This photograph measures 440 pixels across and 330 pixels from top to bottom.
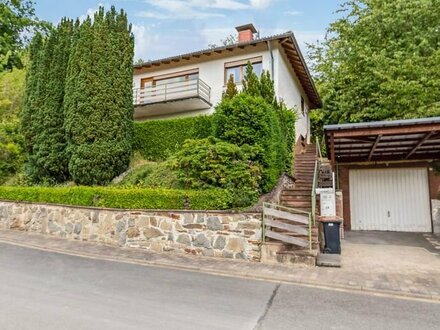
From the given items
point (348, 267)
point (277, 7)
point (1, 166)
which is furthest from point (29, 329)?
point (1, 166)

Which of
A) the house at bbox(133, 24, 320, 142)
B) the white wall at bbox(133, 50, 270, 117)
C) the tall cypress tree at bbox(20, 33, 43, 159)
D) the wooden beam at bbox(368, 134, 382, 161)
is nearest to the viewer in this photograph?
the wooden beam at bbox(368, 134, 382, 161)

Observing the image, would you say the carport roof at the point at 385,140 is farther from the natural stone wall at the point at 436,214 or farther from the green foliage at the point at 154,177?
the green foliage at the point at 154,177

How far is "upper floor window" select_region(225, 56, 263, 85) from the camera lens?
16594 millimetres

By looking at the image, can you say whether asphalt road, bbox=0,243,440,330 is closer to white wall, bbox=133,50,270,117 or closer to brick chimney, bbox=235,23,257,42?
white wall, bbox=133,50,270,117

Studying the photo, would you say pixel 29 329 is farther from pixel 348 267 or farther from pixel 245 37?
pixel 245 37

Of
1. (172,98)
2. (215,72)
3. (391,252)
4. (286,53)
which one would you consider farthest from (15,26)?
(391,252)

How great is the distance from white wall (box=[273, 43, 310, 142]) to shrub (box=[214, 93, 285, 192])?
5.38m

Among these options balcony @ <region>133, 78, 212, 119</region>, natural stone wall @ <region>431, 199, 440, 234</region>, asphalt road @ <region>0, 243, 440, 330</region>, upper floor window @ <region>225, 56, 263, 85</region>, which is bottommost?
asphalt road @ <region>0, 243, 440, 330</region>

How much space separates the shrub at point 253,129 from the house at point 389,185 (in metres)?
3.24

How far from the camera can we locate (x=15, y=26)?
28.3m

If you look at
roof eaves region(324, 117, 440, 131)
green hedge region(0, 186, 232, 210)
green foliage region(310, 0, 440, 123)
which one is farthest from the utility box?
green foliage region(310, 0, 440, 123)

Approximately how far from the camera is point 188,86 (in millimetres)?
17938

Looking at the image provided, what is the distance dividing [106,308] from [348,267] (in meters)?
5.72

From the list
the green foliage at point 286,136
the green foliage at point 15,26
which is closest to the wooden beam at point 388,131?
the green foliage at point 286,136
